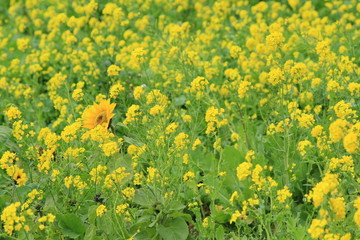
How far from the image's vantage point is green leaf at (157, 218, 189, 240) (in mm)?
3078

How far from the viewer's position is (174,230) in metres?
3.12

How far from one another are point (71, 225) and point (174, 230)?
56 cm

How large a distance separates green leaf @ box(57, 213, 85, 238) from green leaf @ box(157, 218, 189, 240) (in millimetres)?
427

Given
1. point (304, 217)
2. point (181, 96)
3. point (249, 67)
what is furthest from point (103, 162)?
point (249, 67)

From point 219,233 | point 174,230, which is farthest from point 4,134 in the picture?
point 219,233

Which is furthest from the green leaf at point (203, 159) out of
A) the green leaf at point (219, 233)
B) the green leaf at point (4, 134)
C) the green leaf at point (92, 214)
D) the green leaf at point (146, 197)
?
the green leaf at point (4, 134)

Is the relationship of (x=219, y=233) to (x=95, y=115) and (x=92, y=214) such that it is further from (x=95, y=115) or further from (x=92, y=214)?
(x=95, y=115)

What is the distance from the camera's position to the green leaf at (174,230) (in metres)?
3.08

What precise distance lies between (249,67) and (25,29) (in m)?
4.14


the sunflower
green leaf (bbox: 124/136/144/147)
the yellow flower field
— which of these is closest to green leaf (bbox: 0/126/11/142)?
the yellow flower field

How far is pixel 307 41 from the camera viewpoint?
4.89 metres

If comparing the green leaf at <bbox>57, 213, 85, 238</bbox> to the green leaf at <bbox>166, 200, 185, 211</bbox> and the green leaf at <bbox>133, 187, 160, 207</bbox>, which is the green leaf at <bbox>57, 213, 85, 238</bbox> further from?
the green leaf at <bbox>166, 200, 185, 211</bbox>

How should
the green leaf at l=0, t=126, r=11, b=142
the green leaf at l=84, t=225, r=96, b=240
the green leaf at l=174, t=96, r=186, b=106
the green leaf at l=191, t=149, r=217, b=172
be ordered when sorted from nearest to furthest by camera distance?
the green leaf at l=84, t=225, r=96, b=240 → the green leaf at l=0, t=126, r=11, b=142 → the green leaf at l=191, t=149, r=217, b=172 → the green leaf at l=174, t=96, r=186, b=106

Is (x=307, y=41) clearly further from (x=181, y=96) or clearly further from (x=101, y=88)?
(x=101, y=88)
